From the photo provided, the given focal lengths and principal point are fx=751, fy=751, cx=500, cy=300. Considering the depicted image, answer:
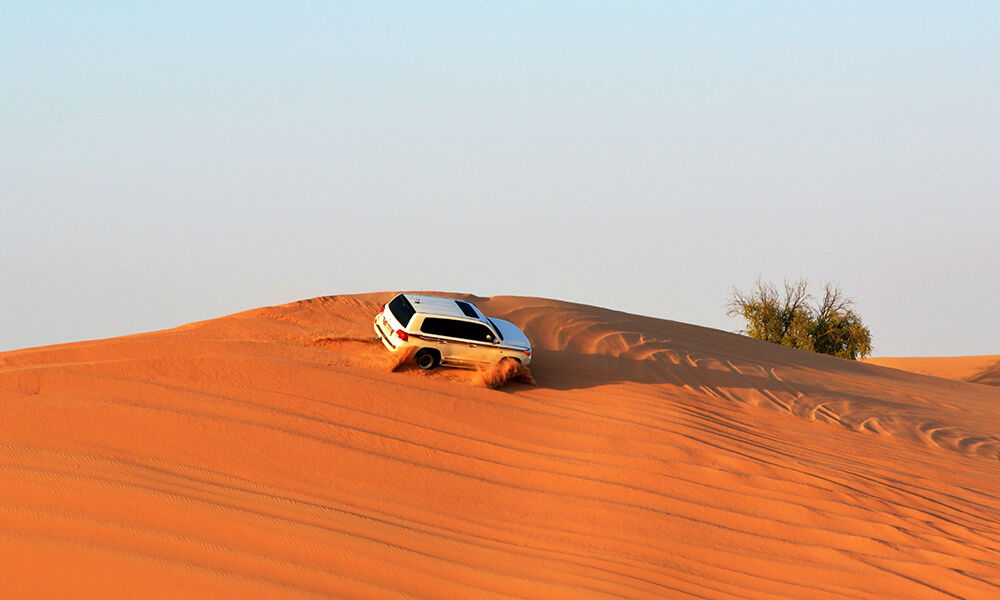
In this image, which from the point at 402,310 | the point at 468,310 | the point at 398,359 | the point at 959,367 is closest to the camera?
the point at 398,359

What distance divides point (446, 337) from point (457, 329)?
0.19 metres

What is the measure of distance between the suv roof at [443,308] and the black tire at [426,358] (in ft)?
1.73

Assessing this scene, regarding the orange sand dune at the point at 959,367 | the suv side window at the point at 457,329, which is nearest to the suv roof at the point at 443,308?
the suv side window at the point at 457,329

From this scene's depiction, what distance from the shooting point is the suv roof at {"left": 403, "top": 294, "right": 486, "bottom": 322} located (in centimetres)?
1033

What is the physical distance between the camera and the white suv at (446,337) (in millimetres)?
10102

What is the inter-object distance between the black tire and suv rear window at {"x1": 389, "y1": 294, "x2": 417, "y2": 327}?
17.9 inches

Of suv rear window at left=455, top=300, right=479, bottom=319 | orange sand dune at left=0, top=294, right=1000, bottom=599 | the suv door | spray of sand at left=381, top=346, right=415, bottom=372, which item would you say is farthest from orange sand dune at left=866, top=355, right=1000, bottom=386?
spray of sand at left=381, top=346, right=415, bottom=372

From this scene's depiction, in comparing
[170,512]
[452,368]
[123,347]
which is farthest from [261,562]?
[123,347]

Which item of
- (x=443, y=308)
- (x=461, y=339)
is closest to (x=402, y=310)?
(x=443, y=308)

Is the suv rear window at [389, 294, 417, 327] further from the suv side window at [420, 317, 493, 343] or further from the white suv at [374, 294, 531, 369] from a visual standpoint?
the suv side window at [420, 317, 493, 343]

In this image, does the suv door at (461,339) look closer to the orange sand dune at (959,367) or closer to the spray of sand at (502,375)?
the spray of sand at (502,375)

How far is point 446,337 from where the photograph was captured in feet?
33.5

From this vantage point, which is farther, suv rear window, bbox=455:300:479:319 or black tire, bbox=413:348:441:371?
suv rear window, bbox=455:300:479:319

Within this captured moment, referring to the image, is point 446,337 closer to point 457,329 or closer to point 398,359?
point 457,329
